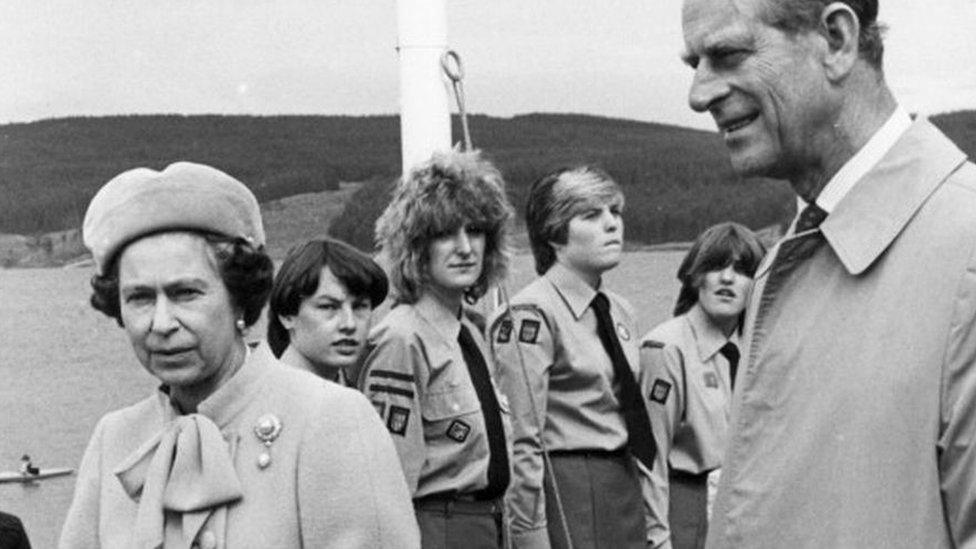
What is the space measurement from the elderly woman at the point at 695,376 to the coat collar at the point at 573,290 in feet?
1.20

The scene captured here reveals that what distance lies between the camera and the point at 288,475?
8.04 ft

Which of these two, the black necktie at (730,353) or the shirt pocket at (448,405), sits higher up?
the shirt pocket at (448,405)

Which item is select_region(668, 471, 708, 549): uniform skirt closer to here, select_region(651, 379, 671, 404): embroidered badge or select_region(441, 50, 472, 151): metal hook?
select_region(651, 379, 671, 404): embroidered badge

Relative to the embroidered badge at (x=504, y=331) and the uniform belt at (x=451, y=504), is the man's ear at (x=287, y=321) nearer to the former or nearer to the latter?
the uniform belt at (x=451, y=504)

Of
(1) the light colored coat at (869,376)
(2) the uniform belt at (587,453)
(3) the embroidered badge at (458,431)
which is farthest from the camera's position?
(2) the uniform belt at (587,453)

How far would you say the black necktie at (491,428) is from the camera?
14.0 feet

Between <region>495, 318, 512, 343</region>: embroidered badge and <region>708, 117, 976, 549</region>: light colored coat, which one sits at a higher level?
<region>708, 117, 976, 549</region>: light colored coat

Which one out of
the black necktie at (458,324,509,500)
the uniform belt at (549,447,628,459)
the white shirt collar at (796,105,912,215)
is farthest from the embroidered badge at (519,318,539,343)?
the white shirt collar at (796,105,912,215)

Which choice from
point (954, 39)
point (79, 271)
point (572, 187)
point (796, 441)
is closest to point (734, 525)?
point (796, 441)

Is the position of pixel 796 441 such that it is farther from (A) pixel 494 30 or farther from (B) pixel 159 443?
(A) pixel 494 30

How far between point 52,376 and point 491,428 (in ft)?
6.75

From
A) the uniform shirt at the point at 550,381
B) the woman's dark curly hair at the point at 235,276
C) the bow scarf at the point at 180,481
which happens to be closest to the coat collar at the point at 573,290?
the uniform shirt at the point at 550,381

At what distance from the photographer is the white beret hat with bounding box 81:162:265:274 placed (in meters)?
2.47

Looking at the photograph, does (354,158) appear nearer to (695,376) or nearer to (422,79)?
(422,79)
